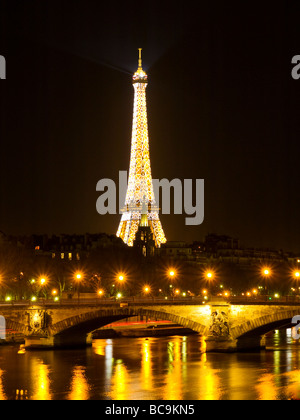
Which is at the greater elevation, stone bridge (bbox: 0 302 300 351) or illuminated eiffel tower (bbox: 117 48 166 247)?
illuminated eiffel tower (bbox: 117 48 166 247)

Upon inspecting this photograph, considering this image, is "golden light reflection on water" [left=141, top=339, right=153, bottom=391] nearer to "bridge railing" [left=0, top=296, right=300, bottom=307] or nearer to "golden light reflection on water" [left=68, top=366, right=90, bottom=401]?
"golden light reflection on water" [left=68, top=366, right=90, bottom=401]

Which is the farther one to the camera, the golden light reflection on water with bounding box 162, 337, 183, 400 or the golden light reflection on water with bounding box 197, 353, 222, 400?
the golden light reflection on water with bounding box 162, 337, 183, 400

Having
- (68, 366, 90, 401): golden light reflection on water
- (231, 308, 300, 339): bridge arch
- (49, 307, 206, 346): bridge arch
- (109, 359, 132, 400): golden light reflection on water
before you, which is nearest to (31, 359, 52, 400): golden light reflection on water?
(68, 366, 90, 401): golden light reflection on water

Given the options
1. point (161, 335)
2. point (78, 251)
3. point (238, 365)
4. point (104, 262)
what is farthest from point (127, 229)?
point (238, 365)

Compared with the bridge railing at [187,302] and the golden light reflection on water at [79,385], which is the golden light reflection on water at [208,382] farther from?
the bridge railing at [187,302]

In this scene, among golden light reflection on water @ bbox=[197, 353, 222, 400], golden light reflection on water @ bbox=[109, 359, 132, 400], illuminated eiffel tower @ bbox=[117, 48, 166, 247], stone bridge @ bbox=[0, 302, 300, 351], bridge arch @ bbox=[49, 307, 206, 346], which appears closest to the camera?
golden light reflection on water @ bbox=[197, 353, 222, 400]

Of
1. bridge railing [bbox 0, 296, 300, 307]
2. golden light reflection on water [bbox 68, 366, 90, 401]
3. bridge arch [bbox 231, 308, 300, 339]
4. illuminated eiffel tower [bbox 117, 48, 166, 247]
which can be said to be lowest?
golden light reflection on water [bbox 68, 366, 90, 401]

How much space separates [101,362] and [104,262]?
4127 cm

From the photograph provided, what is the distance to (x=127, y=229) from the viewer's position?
112m

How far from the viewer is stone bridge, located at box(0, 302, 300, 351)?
5094 centimetres

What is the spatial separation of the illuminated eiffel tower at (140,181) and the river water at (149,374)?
176 feet

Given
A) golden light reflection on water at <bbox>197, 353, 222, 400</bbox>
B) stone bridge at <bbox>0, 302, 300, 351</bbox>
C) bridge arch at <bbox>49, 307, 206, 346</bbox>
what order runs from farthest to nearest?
bridge arch at <bbox>49, 307, 206, 346</bbox>
stone bridge at <bbox>0, 302, 300, 351</bbox>
golden light reflection on water at <bbox>197, 353, 222, 400</bbox>

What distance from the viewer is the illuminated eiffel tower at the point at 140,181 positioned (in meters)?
109

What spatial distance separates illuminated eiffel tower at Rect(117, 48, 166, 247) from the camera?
109250 millimetres
